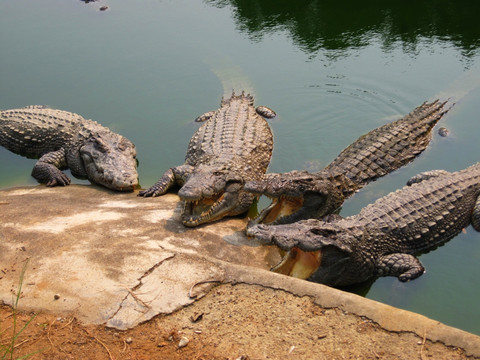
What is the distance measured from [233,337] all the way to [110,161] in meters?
4.39

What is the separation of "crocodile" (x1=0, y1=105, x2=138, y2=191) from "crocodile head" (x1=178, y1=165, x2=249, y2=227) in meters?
1.45

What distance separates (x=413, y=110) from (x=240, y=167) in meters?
3.48

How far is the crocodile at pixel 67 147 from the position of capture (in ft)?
24.5

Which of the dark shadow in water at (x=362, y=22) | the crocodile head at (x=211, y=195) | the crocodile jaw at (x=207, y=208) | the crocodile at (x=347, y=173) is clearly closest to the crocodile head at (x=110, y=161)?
the crocodile head at (x=211, y=195)

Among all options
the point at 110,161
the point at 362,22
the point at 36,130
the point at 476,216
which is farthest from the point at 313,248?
the point at 362,22

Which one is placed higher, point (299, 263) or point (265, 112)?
point (265, 112)

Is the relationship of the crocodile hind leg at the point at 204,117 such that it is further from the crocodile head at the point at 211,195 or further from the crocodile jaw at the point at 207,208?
the crocodile jaw at the point at 207,208

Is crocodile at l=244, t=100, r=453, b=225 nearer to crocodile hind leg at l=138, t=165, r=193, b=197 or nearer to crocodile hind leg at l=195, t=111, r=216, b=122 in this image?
crocodile hind leg at l=138, t=165, r=193, b=197

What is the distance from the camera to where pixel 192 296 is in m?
4.23

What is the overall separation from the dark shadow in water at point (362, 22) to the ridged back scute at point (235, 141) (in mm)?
3142

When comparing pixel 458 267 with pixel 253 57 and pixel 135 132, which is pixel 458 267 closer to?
pixel 135 132

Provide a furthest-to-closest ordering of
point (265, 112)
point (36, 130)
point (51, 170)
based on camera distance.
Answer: point (265, 112) → point (36, 130) → point (51, 170)

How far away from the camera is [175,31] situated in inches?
472

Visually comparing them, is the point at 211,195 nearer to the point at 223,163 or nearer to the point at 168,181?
the point at 223,163
